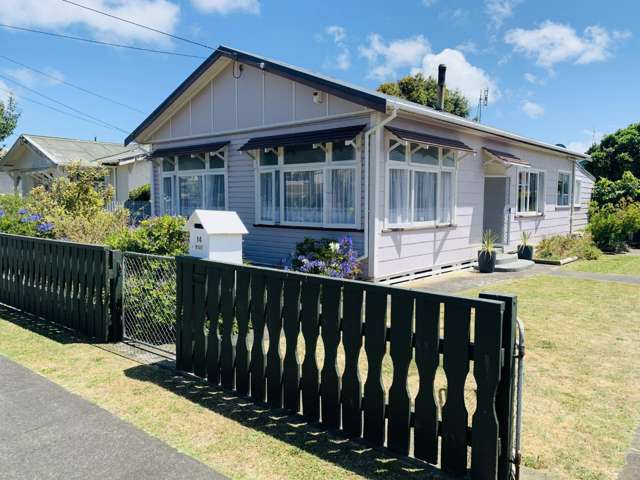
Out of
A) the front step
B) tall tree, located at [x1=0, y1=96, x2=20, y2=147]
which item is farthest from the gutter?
tall tree, located at [x1=0, y1=96, x2=20, y2=147]

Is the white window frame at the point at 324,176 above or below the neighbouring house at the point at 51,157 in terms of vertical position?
below

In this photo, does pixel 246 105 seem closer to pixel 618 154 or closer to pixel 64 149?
pixel 64 149

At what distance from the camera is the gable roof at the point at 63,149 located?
2292 cm

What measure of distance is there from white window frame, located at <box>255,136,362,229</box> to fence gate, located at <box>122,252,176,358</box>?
180 inches

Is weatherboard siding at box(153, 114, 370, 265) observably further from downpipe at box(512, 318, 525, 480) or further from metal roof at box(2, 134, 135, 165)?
metal roof at box(2, 134, 135, 165)

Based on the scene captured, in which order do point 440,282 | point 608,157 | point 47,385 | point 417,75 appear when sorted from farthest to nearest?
point 417,75, point 608,157, point 440,282, point 47,385

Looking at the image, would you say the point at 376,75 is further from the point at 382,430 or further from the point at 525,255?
the point at 382,430

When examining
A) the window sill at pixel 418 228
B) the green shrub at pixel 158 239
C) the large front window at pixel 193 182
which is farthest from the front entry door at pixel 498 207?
the green shrub at pixel 158 239

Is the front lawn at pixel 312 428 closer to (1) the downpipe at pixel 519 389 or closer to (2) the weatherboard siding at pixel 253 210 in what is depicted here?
(1) the downpipe at pixel 519 389

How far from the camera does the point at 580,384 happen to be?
14.8ft

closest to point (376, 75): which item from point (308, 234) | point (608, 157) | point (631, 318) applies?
point (608, 157)

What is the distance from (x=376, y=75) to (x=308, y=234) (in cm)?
2645

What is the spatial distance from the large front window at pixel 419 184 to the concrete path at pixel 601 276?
3158 millimetres

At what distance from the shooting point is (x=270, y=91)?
10.9m
